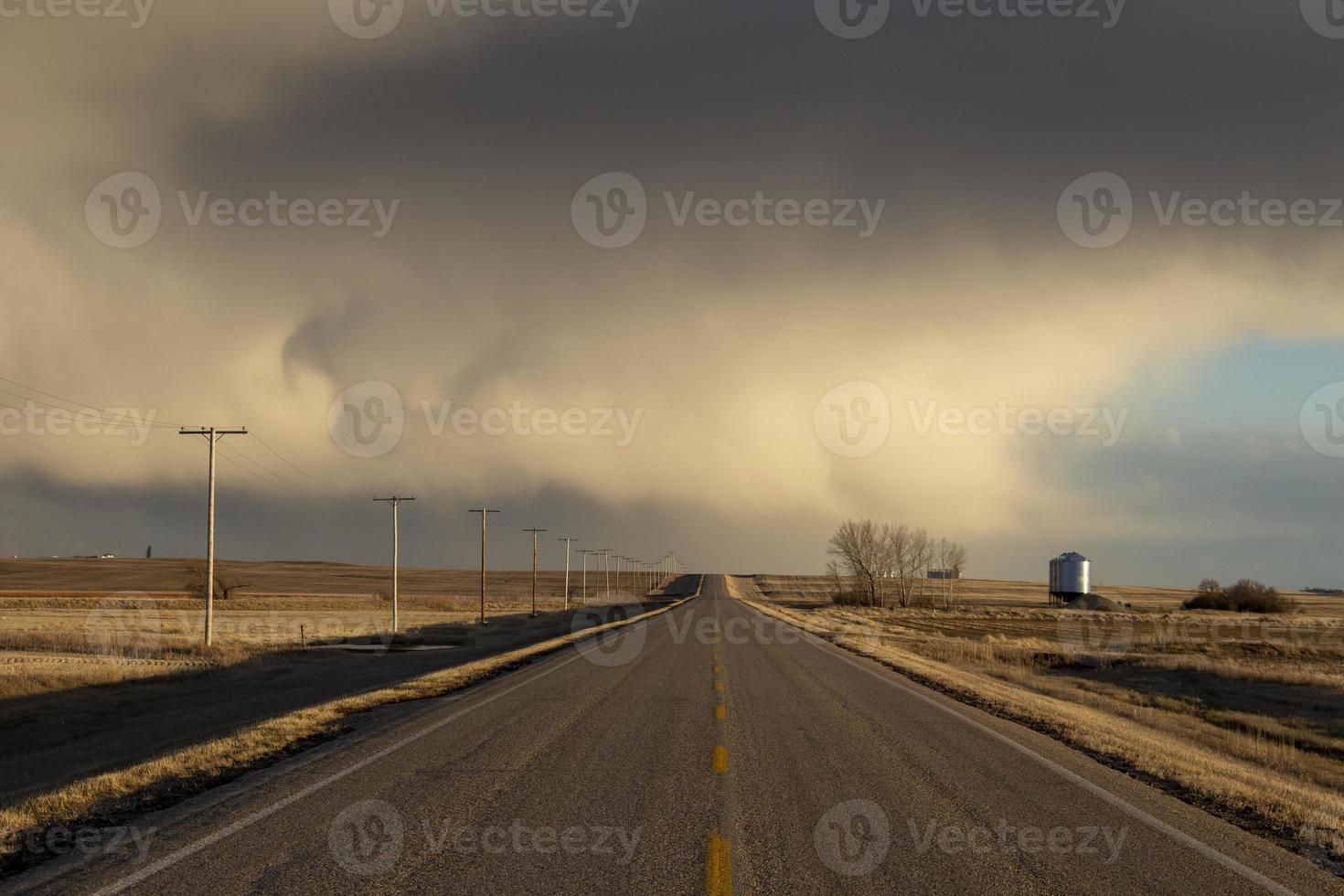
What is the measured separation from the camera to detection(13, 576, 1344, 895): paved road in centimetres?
680

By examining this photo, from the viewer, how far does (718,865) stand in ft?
23.1

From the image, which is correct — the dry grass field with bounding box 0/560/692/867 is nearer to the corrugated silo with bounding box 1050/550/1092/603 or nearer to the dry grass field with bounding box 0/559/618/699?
the dry grass field with bounding box 0/559/618/699

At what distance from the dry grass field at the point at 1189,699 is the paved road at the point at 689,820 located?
0.87 m

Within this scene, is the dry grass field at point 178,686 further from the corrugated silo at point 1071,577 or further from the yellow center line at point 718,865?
the corrugated silo at point 1071,577

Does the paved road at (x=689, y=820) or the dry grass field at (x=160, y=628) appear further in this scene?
the dry grass field at (x=160, y=628)

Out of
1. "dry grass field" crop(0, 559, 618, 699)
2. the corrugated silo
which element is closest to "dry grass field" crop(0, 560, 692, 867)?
"dry grass field" crop(0, 559, 618, 699)

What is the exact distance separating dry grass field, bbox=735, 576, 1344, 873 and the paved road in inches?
34.4

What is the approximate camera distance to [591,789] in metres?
9.57

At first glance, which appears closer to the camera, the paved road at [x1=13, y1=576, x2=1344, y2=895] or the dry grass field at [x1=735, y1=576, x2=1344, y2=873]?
the paved road at [x1=13, y1=576, x2=1344, y2=895]

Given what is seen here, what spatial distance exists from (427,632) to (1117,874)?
55292 millimetres

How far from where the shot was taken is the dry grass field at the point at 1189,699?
10.5 m

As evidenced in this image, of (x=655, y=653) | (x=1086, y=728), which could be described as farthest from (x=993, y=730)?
(x=655, y=653)

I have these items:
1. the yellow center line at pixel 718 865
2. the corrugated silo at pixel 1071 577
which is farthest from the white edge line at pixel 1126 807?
the corrugated silo at pixel 1071 577

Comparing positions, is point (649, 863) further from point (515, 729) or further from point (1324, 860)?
point (515, 729)
